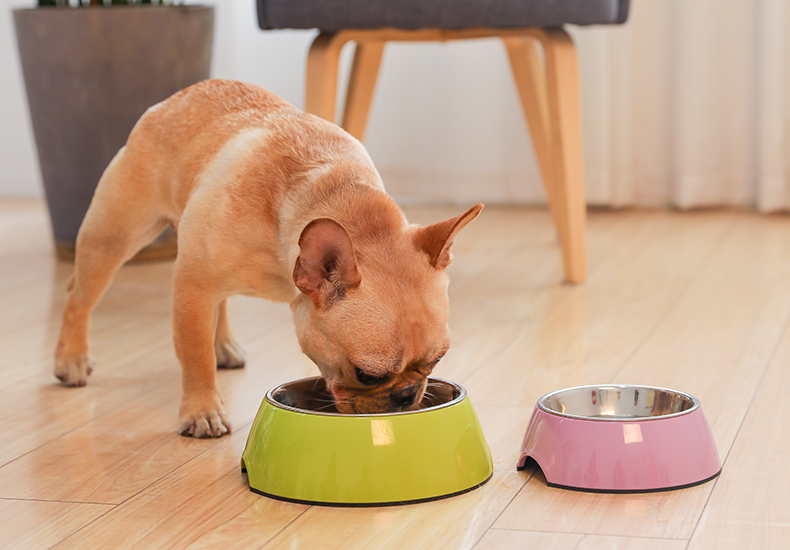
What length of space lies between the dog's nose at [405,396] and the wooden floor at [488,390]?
0.54 ft

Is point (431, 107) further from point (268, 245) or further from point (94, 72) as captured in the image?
point (268, 245)

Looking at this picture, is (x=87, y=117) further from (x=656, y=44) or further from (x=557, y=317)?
(x=656, y=44)

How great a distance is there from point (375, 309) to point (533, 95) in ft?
6.70

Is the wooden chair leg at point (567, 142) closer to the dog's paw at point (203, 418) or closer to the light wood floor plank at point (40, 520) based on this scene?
the dog's paw at point (203, 418)

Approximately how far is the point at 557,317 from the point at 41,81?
186 centimetres

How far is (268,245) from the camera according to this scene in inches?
67.4

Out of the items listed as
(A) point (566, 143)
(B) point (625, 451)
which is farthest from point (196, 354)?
(A) point (566, 143)

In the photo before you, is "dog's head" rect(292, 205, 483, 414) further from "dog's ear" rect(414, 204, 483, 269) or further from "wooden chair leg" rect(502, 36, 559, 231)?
"wooden chair leg" rect(502, 36, 559, 231)

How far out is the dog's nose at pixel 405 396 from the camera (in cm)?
149

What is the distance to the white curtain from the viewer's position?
3840 mm

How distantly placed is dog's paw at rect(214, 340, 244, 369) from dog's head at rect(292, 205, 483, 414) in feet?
2.25

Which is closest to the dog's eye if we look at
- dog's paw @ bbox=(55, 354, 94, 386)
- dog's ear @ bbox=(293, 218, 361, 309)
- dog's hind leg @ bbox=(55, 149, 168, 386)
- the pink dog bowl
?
dog's ear @ bbox=(293, 218, 361, 309)

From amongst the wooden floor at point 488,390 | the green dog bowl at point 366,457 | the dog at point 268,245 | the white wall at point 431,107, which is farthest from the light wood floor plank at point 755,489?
the white wall at point 431,107

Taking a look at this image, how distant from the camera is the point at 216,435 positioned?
1.76m
